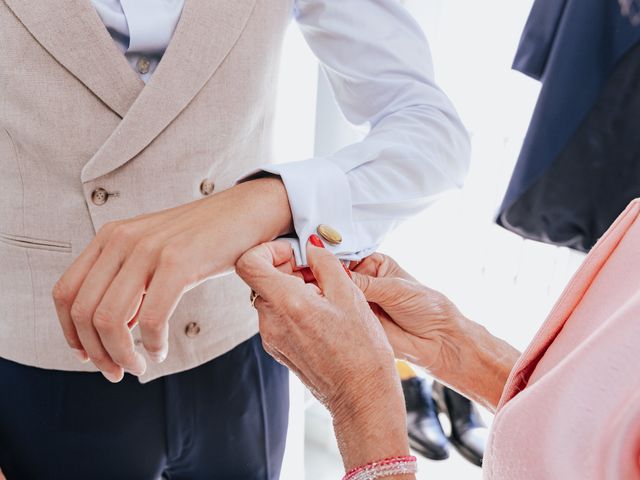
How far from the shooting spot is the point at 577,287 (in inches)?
18.2

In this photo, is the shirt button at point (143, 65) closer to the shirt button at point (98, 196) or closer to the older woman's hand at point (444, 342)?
the shirt button at point (98, 196)

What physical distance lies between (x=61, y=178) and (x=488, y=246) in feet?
3.84

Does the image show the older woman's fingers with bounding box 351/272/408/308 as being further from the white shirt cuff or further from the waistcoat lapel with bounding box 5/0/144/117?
the waistcoat lapel with bounding box 5/0/144/117

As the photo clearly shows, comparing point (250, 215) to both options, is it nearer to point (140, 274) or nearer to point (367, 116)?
point (140, 274)

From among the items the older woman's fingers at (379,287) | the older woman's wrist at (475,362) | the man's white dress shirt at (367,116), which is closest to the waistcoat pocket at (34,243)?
the man's white dress shirt at (367,116)

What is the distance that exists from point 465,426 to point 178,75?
126cm

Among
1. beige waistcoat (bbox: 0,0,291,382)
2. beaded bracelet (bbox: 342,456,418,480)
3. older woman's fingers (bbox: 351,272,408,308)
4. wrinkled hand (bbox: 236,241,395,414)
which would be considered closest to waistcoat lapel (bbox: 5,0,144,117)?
beige waistcoat (bbox: 0,0,291,382)

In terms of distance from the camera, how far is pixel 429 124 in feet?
2.33

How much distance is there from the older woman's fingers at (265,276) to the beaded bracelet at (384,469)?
0.18 metres

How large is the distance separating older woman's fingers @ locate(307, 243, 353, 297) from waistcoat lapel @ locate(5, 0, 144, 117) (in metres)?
0.27

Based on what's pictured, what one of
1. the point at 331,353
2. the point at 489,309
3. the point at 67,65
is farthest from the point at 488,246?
the point at 67,65

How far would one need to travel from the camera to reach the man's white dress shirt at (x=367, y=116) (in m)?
0.62

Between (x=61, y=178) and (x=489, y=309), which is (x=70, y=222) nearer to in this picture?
(x=61, y=178)

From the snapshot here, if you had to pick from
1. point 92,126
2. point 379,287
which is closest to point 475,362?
point 379,287
